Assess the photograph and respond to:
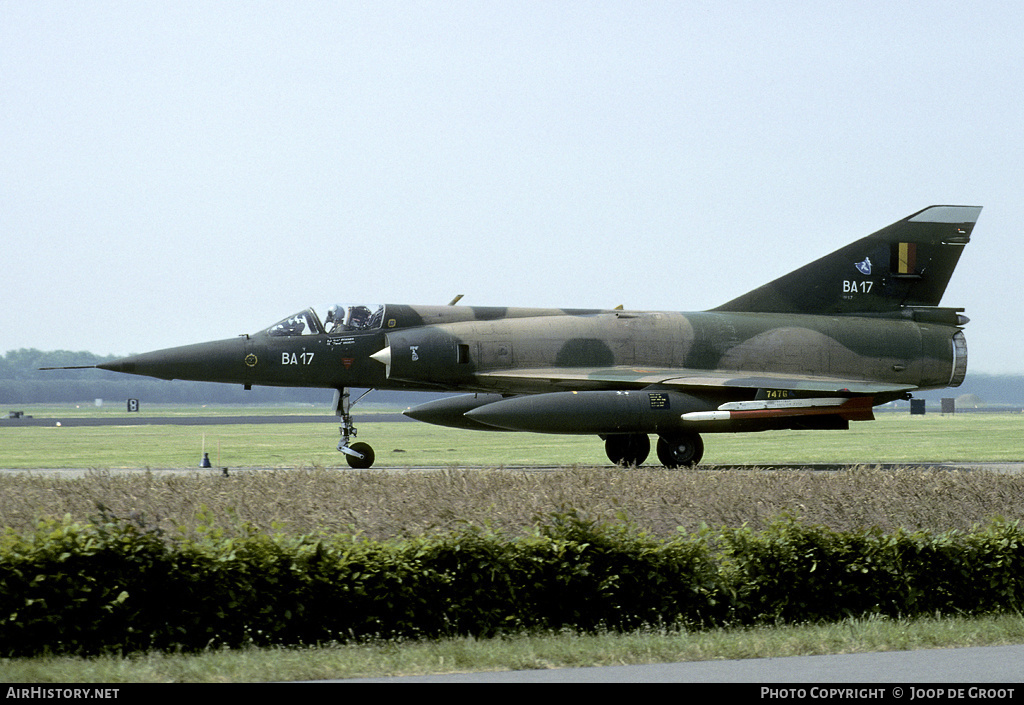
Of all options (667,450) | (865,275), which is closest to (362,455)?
(667,450)

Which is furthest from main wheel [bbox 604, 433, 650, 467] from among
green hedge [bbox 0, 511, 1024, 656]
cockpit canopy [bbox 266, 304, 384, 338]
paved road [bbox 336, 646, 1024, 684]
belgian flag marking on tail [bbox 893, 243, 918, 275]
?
paved road [bbox 336, 646, 1024, 684]

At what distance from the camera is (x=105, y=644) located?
25.0 ft

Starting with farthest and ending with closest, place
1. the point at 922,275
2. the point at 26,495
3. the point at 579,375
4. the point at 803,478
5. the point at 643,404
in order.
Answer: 1. the point at 922,275
2. the point at 579,375
3. the point at 643,404
4. the point at 803,478
5. the point at 26,495

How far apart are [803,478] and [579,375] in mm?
7733

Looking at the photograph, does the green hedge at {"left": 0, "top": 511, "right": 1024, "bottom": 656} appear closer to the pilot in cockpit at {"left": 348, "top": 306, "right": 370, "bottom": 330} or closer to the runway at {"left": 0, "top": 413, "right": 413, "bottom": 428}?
the pilot in cockpit at {"left": 348, "top": 306, "right": 370, "bottom": 330}

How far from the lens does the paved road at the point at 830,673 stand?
21.0 feet

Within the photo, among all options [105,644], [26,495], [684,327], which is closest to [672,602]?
[105,644]

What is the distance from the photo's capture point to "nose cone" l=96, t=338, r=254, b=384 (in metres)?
20.9

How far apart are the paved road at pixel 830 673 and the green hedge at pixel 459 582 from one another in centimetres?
150

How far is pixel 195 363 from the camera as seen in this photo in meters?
21.0

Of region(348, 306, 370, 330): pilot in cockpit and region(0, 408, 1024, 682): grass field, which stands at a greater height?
region(348, 306, 370, 330): pilot in cockpit

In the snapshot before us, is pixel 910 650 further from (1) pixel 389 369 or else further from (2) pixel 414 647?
(1) pixel 389 369

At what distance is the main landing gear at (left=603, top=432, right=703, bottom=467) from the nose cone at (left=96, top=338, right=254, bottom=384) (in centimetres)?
797

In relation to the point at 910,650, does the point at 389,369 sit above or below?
above
